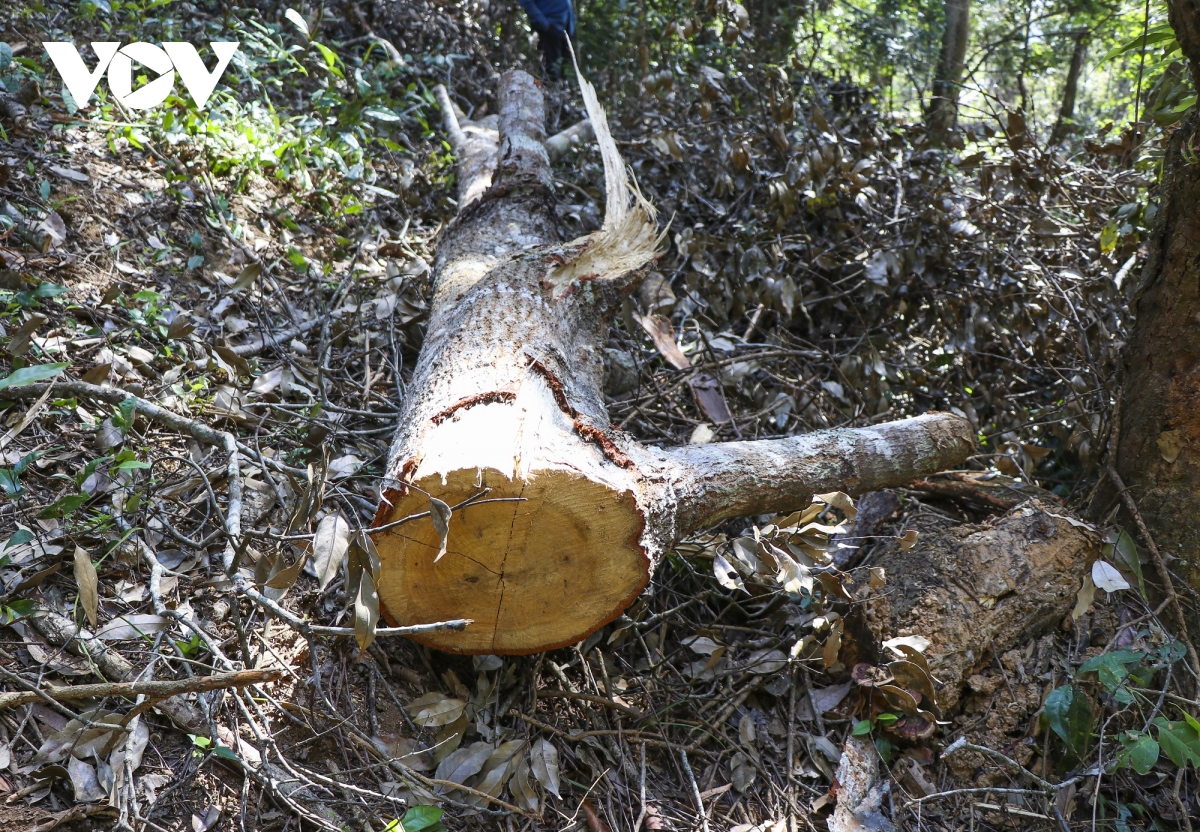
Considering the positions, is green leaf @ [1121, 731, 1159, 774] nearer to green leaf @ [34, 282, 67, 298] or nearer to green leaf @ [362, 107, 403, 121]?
green leaf @ [34, 282, 67, 298]

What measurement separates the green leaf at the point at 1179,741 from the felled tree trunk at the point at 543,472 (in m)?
0.88

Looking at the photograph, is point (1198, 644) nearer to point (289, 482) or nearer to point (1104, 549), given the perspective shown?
point (1104, 549)

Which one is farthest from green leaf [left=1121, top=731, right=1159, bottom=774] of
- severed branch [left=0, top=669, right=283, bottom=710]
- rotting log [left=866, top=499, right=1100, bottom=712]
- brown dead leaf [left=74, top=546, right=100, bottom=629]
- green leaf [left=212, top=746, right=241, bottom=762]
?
brown dead leaf [left=74, top=546, right=100, bottom=629]

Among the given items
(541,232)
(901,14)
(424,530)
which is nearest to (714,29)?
(901,14)

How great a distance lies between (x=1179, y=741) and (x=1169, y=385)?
922 millimetres

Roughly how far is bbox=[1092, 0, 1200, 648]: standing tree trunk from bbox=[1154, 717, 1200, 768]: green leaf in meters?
0.45

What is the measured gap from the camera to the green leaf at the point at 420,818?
1.64 metres

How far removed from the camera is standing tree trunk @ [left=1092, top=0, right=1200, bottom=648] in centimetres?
204

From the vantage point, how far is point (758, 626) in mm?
2369

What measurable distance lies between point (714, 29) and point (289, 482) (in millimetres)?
5482

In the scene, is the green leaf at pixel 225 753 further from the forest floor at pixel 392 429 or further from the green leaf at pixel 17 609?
the green leaf at pixel 17 609

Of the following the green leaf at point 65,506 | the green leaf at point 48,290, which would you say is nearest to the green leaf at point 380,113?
the green leaf at point 48,290

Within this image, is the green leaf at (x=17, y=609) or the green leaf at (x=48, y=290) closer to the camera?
the green leaf at (x=17, y=609)

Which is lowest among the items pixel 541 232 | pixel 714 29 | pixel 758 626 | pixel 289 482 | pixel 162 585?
pixel 758 626
